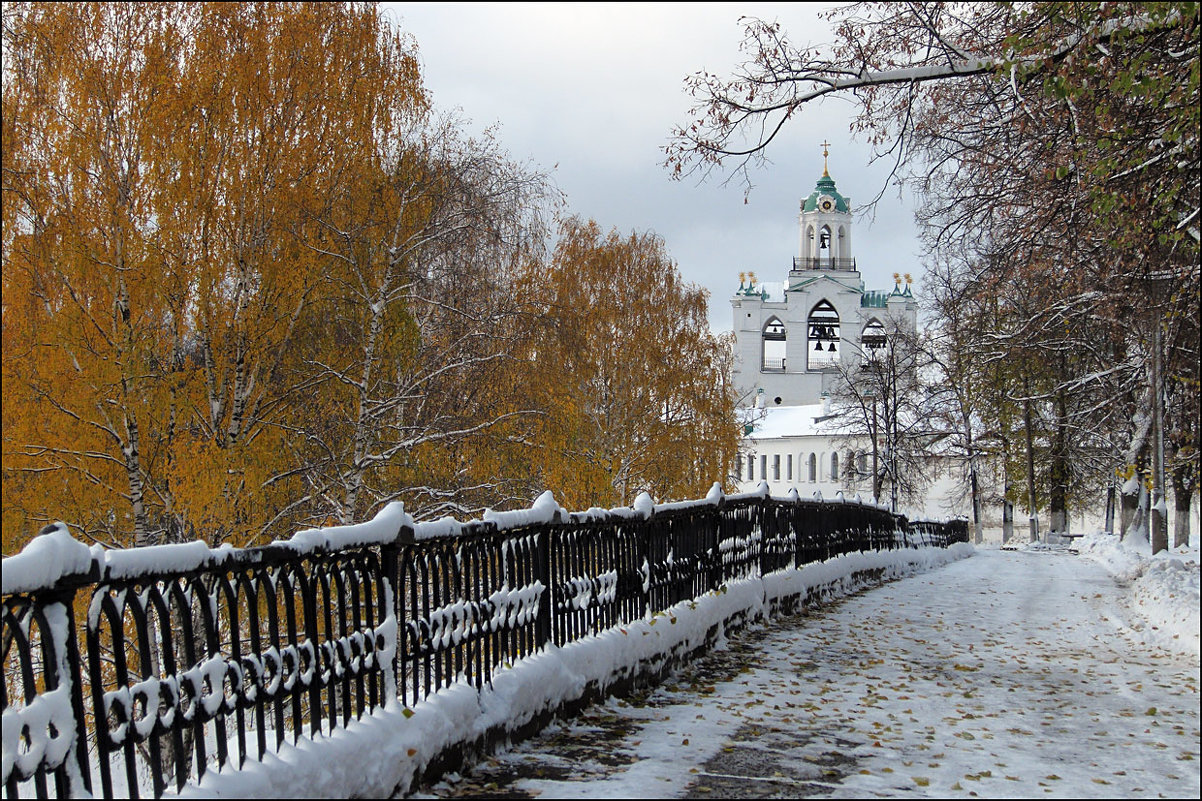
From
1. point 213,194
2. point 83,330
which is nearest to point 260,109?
point 213,194

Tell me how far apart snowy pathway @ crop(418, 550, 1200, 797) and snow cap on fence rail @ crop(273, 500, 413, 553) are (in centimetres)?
128

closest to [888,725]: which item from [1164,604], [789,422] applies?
[1164,604]

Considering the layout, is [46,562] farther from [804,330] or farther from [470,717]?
[804,330]

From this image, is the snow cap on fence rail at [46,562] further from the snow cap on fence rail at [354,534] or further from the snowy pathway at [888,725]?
the snowy pathway at [888,725]

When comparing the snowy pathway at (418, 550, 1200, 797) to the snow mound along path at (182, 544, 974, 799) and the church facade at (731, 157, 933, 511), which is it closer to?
the snow mound along path at (182, 544, 974, 799)

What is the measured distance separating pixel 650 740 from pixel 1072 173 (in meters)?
6.72

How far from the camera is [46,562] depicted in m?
3.48

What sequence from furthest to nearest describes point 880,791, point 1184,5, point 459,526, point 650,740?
point 1184,5, point 650,740, point 459,526, point 880,791

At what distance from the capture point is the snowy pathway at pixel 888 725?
5844 mm

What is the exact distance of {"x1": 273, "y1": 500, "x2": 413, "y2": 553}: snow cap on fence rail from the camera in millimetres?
4906

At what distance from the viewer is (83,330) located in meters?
14.5

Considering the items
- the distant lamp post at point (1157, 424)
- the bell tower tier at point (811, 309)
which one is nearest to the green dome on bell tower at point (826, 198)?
the bell tower tier at point (811, 309)

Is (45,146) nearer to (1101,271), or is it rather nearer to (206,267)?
(206,267)

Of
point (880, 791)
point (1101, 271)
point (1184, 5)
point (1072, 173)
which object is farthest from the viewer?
point (1101, 271)
